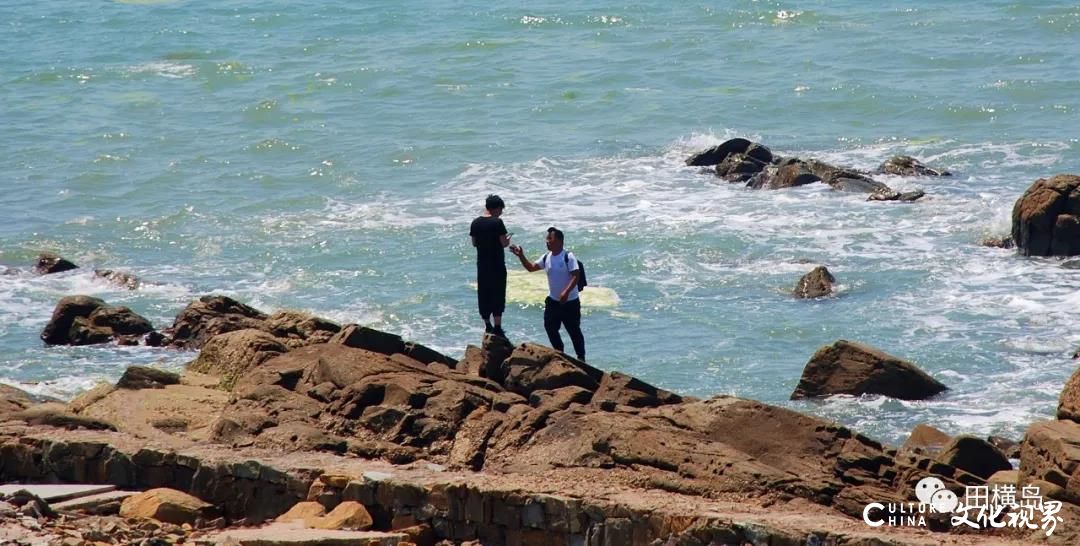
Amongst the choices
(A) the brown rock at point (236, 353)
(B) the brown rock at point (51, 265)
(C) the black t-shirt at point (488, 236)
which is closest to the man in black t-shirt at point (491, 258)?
(C) the black t-shirt at point (488, 236)

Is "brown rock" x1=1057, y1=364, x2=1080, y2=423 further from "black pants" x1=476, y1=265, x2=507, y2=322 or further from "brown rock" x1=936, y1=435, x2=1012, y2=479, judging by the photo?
"black pants" x1=476, y1=265, x2=507, y2=322

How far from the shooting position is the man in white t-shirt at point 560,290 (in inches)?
628

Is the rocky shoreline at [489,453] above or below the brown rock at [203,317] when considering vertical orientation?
above

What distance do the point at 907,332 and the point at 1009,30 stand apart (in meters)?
24.5

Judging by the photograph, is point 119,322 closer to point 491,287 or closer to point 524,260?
point 491,287

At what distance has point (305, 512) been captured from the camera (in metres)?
12.2

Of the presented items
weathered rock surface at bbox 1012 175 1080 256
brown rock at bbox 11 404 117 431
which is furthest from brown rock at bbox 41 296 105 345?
weathered rock surface at bbox 1012 175 1080 256

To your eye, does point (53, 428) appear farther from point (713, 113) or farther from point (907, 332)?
point (713, 113)

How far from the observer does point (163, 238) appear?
2873 cm

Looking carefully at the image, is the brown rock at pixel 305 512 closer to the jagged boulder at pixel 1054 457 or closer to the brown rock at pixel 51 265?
the jagged boulder at pixel 1054 457

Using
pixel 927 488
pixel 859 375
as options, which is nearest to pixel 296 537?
pixel 927 488

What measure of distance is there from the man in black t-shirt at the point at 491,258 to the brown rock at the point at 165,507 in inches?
155

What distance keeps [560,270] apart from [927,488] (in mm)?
5269

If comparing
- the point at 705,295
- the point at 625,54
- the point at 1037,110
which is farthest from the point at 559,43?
the point at 705,295
